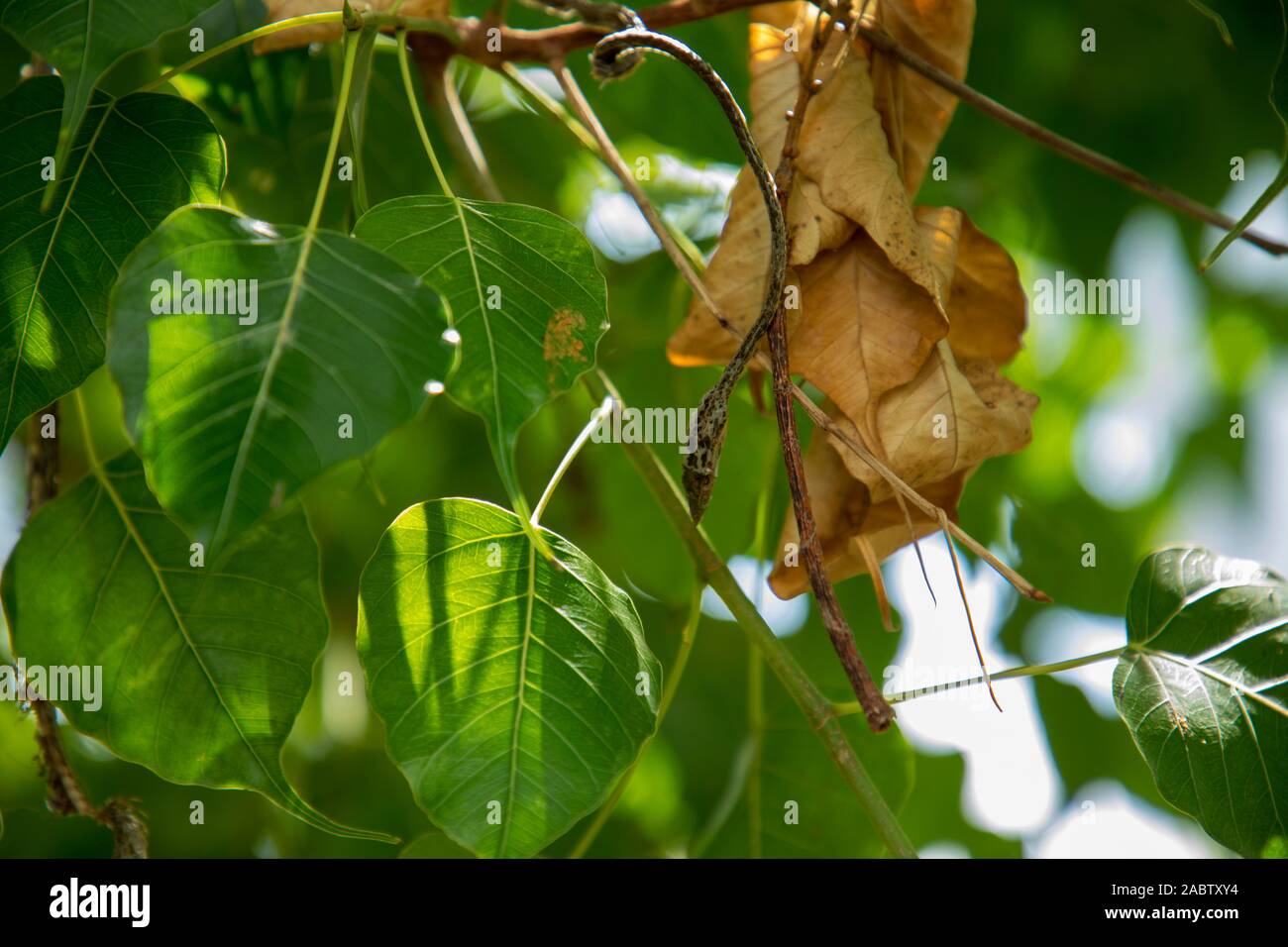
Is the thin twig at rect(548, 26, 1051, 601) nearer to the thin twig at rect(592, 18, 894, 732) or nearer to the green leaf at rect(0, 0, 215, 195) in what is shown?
the thin twig at rect(592, 18, 894, 732)

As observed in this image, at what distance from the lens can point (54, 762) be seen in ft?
2.28

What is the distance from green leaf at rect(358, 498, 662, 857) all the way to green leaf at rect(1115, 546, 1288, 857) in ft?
1.02

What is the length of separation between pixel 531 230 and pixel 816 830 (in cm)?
55

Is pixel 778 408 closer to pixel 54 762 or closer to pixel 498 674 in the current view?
pixel 498 674

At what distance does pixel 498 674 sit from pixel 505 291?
200 millimetres

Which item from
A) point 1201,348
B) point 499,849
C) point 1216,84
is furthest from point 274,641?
point 1201,348

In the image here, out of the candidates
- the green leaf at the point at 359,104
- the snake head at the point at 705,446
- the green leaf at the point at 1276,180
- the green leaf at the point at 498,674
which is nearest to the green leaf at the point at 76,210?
the green leaf at the point at 359,104

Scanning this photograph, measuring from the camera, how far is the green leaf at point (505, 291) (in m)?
0.49

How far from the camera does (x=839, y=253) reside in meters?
0.64

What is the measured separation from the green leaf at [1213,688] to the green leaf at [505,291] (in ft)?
1.30

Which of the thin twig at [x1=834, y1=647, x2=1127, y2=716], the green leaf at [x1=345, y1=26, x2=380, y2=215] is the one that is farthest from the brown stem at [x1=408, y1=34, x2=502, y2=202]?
the thin twig at [x1=834, y1=647, x2=1127, y2=716]

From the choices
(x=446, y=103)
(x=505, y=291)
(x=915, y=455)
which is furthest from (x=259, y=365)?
(x=446, y=103)

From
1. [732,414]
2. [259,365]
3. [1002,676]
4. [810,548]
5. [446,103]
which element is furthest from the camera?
[732,414]
